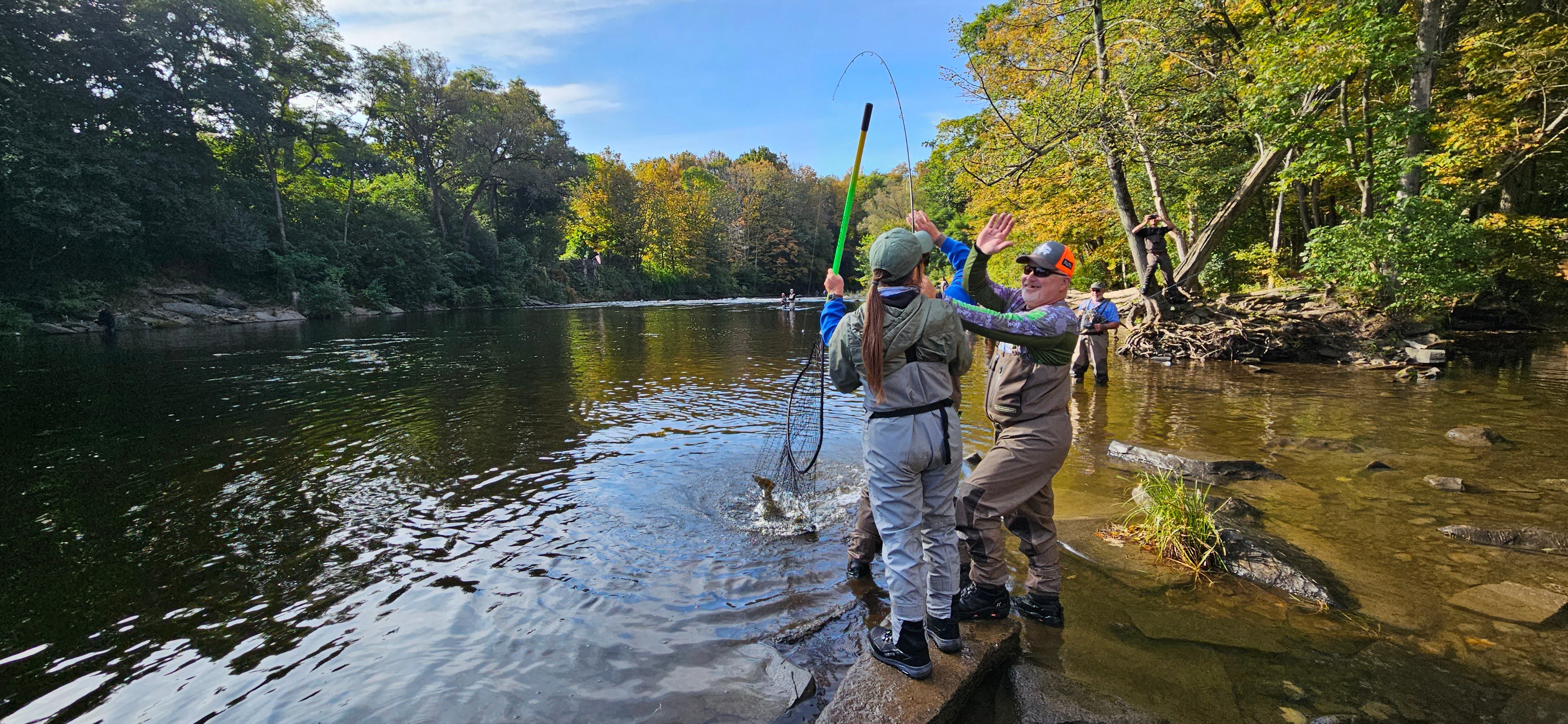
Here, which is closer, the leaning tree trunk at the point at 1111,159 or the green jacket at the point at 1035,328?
the green jacket at the point at 1035,328

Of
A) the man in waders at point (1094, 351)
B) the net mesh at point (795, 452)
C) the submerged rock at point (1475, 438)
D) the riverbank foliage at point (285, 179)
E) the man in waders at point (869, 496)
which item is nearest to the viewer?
the man in waders at point (869, 496)

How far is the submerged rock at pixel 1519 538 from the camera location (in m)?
5.05

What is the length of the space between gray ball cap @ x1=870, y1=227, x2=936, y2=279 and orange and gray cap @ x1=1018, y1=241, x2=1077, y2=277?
2.74ft

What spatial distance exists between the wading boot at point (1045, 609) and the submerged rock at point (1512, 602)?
2613 millimetres

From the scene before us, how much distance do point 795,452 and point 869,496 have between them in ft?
11.0

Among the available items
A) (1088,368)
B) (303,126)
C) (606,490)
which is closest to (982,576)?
(606,490)

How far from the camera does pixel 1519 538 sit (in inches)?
203

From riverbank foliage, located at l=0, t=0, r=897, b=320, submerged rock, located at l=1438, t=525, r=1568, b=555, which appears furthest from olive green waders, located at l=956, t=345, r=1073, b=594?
riverbank foliage, located at l=0, t=0, r=897, b=320

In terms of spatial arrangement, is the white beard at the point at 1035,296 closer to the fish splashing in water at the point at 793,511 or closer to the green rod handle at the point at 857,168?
the green rod handle at the point at 857,168

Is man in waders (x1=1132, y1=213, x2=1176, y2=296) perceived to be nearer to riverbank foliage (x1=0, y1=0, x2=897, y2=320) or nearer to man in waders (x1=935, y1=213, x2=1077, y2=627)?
riverbank foliage (x1=0, y1=0, x2=897, y2=320)

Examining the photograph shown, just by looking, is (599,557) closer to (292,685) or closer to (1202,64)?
(292,685)

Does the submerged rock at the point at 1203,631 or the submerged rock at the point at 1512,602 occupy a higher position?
the submerged rock at the point at 1512,602

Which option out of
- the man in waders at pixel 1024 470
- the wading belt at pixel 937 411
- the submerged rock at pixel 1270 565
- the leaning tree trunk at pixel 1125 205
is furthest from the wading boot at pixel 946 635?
the leaning tree trunk at pixel 1125 205

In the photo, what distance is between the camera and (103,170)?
2867 cm
